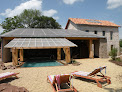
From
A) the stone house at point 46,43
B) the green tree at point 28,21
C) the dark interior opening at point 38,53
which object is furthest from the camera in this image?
the green tree at point 28,21

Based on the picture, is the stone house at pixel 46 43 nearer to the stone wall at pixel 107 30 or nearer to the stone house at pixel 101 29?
the stone wall at pixel 107 30

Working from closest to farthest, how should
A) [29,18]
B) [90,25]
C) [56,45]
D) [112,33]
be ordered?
[56,45]
[90,25]
[112,33]
[29,18]

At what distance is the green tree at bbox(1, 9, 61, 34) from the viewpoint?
32.9 m

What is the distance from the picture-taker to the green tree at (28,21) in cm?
3294

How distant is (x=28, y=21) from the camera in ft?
120

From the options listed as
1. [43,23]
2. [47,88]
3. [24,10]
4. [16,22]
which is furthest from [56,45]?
[24,10]

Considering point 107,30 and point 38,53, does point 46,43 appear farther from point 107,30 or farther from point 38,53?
point 107,30

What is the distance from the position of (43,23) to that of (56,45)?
26189 mm

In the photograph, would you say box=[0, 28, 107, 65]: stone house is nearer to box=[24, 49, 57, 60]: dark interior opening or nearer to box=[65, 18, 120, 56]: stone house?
box=[24, 49, 57, 60]: dark interior opening

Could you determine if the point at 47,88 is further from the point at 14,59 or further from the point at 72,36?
the point at 72,36

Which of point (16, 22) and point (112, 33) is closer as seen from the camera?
point (112, 33)

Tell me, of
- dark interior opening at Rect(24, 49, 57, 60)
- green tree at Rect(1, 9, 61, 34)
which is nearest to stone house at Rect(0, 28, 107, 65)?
dark interior opening at Rect(24, 49, 57, 60)

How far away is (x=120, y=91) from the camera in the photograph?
4.21m

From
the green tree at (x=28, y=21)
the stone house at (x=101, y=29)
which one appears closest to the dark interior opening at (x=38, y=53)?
the stone house at (x=101, y=29)
